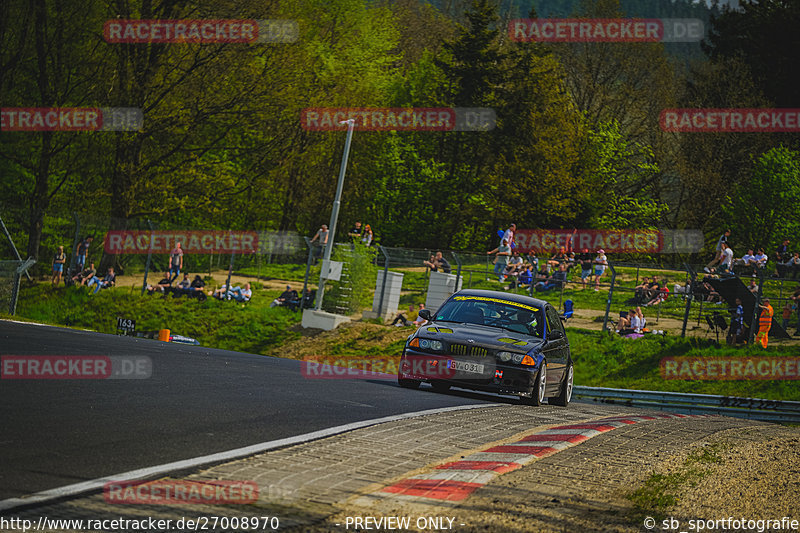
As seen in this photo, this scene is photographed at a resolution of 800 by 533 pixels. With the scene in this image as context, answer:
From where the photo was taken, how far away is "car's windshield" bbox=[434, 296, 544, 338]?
1467 centimetres

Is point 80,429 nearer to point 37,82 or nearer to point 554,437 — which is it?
point 554,437

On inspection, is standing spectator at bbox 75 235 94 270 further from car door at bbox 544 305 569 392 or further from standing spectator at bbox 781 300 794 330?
standing spectator at bbox 781 300 794 330

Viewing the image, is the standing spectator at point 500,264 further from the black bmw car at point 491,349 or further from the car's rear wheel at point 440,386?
the car's rear wheel at point 440,386

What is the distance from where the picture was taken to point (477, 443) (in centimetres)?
940

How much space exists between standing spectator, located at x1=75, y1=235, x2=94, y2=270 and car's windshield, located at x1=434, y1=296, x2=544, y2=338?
22.0 metres

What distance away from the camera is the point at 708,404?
21672 millimetres

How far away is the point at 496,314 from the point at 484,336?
1.08 metres

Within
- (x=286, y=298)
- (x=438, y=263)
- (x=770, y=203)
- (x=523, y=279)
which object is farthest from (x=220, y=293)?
(x=770, y=203)

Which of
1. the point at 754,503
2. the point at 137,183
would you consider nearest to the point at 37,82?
the point at 137,183

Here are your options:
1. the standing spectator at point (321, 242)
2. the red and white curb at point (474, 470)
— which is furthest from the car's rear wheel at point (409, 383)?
the standing spectator at point (321, 242)

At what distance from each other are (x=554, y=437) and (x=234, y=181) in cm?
3134

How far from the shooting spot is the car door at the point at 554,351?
1444cm

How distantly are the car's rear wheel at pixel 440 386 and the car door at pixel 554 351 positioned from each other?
60.0 inches

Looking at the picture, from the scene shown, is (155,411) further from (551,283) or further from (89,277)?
(89,277)
